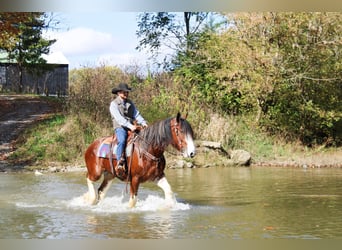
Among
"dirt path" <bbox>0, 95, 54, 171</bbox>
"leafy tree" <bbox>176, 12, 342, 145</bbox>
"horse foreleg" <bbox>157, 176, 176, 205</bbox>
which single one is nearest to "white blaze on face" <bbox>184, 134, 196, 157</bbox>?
"horse foreleg" <bbox>157, 176, 176, 205</bbox>

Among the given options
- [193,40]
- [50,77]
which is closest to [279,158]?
[193,40]

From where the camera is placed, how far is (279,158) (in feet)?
36.7

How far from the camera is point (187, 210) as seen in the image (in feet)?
21.2

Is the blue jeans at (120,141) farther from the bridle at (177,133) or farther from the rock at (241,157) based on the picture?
the rock at (241,157)

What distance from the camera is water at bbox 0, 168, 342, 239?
5.58 m

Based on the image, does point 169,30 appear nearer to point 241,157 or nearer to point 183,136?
point 241,157

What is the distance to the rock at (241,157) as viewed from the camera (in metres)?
11.1

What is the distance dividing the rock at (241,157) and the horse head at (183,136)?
5.04 meters

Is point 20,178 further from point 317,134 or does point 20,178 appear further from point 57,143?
point 317,134

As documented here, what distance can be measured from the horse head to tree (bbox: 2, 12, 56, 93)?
16.4 ft

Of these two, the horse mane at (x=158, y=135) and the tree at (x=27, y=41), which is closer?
the horse mane at (x=158, y=135)

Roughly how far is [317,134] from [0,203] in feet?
20.7

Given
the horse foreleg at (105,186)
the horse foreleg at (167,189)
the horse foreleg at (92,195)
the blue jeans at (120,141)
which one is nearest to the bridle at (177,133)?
the horse foreleg at (167,189)

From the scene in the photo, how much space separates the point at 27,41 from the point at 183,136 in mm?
6915
